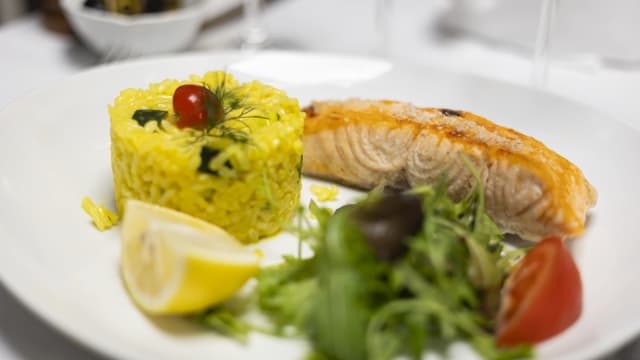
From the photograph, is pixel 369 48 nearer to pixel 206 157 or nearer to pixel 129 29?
pixel 129 29

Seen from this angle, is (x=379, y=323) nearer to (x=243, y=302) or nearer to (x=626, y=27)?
(x=243, y=302)

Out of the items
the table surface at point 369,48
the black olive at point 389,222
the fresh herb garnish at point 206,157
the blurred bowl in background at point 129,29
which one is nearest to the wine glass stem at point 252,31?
the table surface at point 369,48

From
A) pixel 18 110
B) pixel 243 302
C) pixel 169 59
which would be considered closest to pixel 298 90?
pixel 169 59

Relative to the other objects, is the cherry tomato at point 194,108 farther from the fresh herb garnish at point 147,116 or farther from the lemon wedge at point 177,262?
the lemon wedge at point 177,262

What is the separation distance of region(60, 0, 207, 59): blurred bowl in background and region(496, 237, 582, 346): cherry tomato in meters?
2.26

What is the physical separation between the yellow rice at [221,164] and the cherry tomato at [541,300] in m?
0.66

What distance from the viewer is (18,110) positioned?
236 cm

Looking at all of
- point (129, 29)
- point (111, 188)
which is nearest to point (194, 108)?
point (111, 188)

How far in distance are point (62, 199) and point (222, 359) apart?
0.88 m

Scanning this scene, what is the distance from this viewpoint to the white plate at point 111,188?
157cm

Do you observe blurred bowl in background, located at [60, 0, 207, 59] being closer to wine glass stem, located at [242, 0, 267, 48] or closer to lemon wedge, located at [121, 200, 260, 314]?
wine glass stem, located at [242, 0, 267, 48]

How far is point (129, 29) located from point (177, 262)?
6.75 feet

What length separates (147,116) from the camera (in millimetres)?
2070

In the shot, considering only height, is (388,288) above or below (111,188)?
above
